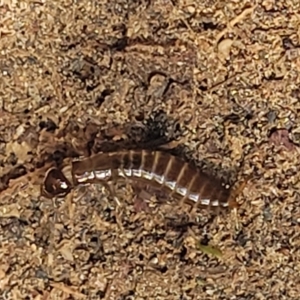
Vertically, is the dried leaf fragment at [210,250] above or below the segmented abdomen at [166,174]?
below

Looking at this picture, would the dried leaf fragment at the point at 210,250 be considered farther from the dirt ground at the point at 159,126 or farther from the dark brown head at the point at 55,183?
the dark brown head at the point at 55,183

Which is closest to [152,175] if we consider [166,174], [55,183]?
[166,174]

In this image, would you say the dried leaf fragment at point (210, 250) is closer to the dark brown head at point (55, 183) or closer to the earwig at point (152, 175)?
the earwig at point (152, 175)

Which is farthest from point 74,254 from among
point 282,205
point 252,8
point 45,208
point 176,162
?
point 252,8

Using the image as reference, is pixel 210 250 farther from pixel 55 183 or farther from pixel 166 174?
pixel 55 183

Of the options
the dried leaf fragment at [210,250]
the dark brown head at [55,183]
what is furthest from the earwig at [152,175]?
the dried leaf fragment at [210,250]

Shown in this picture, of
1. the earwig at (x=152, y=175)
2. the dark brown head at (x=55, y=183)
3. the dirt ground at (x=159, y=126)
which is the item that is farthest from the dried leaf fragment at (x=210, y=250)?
the dark brown head at (x=55, y=183)

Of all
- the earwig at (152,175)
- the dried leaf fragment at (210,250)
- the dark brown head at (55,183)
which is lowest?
the dried leaf fragment at (210,250)
